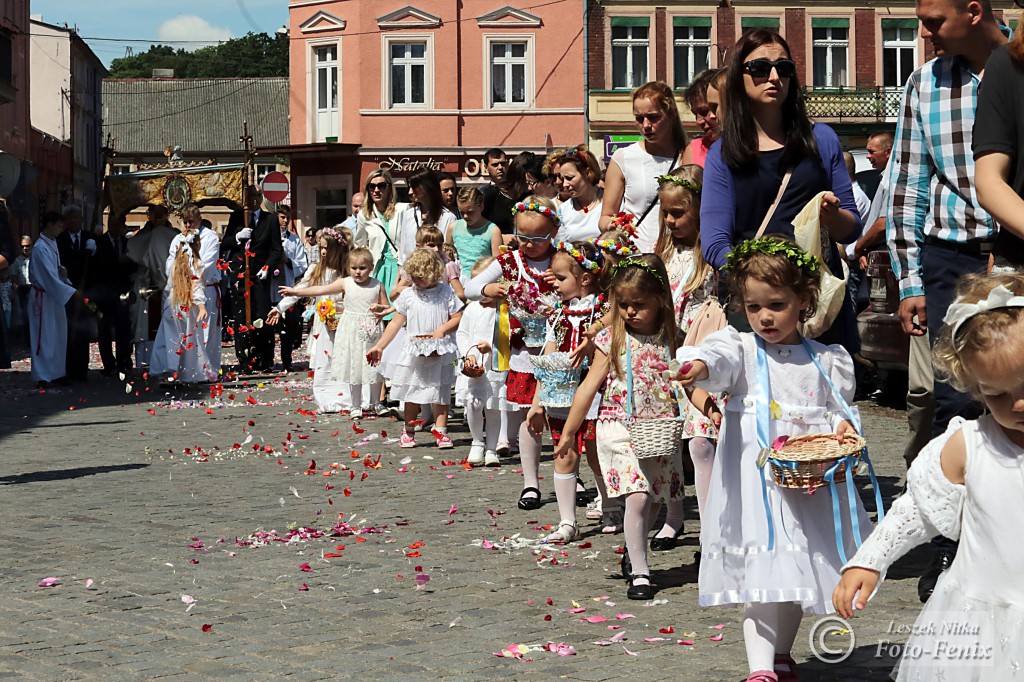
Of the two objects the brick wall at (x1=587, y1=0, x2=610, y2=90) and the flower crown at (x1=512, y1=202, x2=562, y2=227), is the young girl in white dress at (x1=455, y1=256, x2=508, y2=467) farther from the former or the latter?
the brick wall at (x1=587, y1=0, x2=610, y2=90)

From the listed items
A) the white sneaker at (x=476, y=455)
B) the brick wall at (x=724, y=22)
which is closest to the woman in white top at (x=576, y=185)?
the white sneaker at (x=476, y=455)

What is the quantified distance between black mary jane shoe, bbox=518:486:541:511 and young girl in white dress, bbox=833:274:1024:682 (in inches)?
205

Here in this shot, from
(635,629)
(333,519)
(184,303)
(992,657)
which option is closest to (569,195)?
(333,519)

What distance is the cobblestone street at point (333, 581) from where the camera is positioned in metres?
5.59

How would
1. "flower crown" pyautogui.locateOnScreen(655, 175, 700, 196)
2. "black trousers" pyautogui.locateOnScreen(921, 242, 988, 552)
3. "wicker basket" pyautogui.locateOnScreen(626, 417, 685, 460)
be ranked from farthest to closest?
1. "flower crown" pyautogui.locateOnScreen(655, 175, 700, 196)
2. "wicker basket" pyautogui.locateOnScreen(626, 417, 685, 460)
3. "black trousers" pyautogui.locateOnScreen(921, 242, 988, 552)

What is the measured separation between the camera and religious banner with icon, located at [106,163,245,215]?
27125 mm

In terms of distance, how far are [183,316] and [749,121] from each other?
1391 centimetres

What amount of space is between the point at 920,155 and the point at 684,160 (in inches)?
83.4

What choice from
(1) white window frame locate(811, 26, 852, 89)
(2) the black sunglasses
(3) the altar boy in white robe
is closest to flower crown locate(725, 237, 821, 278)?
(2) the black sunglasses

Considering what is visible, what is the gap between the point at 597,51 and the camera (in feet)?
154

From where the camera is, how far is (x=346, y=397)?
15828 millimetres

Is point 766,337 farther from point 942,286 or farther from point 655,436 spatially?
point 655,436

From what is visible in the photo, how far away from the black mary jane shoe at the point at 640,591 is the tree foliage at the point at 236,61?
101905mm

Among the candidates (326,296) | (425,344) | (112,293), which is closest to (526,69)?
(112,293)
